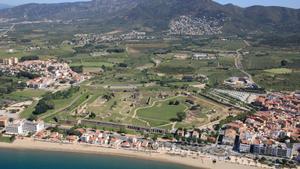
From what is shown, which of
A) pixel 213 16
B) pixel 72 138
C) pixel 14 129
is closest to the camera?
pixel 72 138

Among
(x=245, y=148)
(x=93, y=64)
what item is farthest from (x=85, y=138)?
(x=93, y=64)

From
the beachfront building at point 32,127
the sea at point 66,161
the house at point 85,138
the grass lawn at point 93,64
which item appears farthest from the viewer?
the grass lawn at point 93,64

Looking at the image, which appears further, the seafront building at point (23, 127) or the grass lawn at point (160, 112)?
the grass lawn at point (160, 112)

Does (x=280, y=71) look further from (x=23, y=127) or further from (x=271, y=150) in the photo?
(x=23, y=127)

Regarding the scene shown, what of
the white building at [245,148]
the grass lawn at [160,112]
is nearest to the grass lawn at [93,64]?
the grass lawn at [160,112]

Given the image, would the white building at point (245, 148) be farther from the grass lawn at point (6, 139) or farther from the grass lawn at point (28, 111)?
the grass lawn at point (28, 111)
